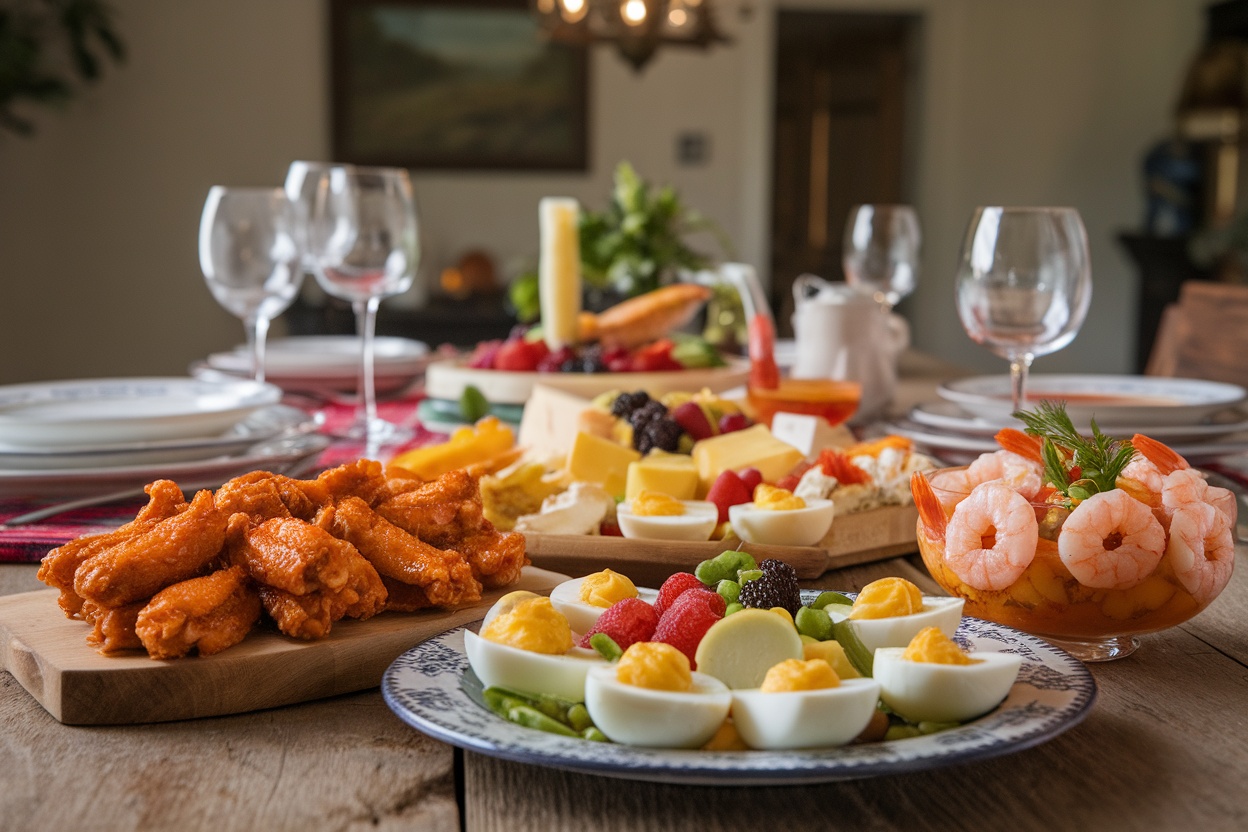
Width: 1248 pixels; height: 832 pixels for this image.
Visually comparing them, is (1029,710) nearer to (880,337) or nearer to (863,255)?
(880,337)

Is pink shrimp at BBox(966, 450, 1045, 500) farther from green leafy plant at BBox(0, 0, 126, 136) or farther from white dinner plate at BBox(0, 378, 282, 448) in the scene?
green leafy plant at BBox(0, 0, 126, 136)

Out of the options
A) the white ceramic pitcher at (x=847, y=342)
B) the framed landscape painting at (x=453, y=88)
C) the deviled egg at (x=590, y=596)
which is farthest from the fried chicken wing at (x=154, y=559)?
the framed landscape painting at (x=453, y=88)

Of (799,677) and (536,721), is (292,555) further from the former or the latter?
(799,677)

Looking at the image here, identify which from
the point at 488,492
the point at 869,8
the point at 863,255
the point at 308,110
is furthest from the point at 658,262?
the point at 869,8

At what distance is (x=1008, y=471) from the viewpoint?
0.95 meters

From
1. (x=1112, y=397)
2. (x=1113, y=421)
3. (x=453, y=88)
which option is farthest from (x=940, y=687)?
(x=453, y=88)

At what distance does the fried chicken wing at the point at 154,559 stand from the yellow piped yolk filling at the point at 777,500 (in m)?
0.48

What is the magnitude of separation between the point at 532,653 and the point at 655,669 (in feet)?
0.32

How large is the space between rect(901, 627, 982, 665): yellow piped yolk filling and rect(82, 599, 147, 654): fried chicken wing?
50 centimetres

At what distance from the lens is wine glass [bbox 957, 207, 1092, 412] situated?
1.37 metres

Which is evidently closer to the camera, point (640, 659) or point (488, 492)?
point (640, 659)

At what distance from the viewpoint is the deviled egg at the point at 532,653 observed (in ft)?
2.41

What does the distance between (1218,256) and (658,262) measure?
446 cm

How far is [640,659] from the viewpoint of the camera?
685 mm
